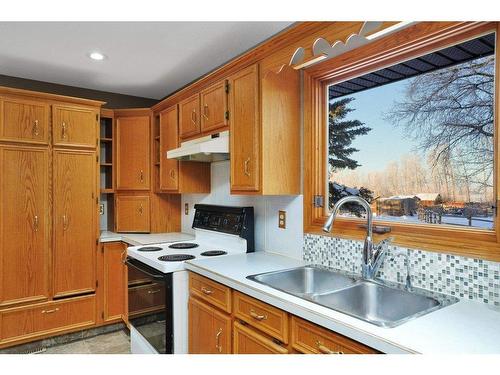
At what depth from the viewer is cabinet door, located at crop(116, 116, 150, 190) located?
3.51 meters

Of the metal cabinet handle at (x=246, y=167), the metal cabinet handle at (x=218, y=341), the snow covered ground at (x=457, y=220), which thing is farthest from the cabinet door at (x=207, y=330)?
the snow covered ground at (x=457, y=220)

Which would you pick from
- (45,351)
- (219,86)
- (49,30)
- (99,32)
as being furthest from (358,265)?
(45,351)

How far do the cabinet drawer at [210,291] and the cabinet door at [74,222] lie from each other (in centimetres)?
147

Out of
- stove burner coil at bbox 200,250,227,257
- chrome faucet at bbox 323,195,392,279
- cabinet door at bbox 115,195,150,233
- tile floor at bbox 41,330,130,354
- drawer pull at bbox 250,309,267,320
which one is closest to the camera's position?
drawer pull at bbox 250,309,267,320

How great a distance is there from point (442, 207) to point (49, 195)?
2949 millimetres

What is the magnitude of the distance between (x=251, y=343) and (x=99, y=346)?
1956 mm

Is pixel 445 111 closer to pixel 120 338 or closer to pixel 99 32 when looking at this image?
pixel 99 32

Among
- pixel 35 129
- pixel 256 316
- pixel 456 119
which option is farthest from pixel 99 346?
pixel 456 119

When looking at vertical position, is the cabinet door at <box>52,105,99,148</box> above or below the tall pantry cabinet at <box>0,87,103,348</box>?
above

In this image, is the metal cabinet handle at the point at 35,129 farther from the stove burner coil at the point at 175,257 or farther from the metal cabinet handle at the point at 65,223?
the stove burner coil at the point at 175,257

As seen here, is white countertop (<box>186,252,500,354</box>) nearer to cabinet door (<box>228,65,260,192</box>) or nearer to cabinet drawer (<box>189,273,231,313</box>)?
cabinet drawer (<box>189,273,231,313</box>)

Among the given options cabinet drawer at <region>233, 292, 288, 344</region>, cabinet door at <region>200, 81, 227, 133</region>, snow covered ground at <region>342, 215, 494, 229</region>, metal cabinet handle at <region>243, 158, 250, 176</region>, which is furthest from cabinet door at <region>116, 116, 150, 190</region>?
snow covered ground at <region>342, 215, 494, 229</region>

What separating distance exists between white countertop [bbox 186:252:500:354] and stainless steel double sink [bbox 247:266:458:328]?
0.05m

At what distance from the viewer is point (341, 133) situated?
2127 mm
